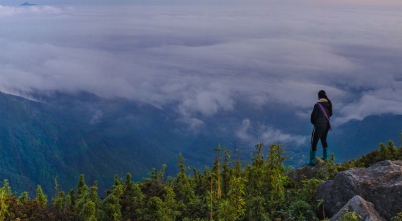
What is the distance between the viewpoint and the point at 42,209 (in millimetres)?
7883

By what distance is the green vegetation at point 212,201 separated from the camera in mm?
7430

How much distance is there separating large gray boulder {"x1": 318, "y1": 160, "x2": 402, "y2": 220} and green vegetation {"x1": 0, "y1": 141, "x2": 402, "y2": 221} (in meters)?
0.40

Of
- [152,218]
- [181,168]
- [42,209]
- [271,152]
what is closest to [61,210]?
[42,209]

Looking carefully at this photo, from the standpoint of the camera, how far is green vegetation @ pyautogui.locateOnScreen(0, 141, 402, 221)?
743 cm

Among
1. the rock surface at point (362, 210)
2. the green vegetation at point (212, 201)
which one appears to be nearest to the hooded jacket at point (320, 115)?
the green vegetation at point (212, 201)

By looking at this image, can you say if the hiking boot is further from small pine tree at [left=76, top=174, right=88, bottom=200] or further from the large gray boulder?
small pine tree at [left=76, top=174, right=88, bottom=200]

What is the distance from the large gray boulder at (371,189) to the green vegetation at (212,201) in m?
0.40

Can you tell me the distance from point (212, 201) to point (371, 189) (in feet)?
11.8

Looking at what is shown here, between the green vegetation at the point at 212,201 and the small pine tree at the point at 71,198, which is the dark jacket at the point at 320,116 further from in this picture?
the small pine tree at the point at 71,198

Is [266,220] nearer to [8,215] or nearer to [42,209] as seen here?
[42,209]

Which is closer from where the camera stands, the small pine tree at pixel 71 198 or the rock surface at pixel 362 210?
the rock surface at pixel 362 210

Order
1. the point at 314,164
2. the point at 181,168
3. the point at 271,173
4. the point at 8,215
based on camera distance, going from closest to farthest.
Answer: the point at 8,215 → the point at 271,173 → the point at 181,168 → the point at 314,164

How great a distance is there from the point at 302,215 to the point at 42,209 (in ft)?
20.6

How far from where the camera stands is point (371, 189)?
23.0 ft
